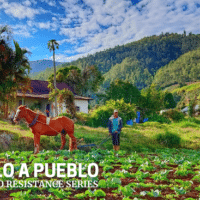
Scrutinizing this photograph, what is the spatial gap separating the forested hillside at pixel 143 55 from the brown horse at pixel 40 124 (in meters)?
112

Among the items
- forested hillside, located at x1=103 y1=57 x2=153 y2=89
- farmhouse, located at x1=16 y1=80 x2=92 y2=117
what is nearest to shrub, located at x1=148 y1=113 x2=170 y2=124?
farmhouse, located at x1=16 y1=80 x2=92 y2=117

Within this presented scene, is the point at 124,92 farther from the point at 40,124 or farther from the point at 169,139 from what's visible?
the point at 40,124

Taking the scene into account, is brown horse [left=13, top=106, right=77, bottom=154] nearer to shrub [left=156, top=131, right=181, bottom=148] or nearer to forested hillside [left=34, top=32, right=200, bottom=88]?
shrub [left=156, top=131, right=181, bottom=148]

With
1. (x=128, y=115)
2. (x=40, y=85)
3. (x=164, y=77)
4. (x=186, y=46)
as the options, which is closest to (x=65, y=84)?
(x=40, y=85)

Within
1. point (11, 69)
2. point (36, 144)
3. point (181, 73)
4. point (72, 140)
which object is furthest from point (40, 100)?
point (181, 73)

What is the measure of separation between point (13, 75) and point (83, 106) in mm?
19695

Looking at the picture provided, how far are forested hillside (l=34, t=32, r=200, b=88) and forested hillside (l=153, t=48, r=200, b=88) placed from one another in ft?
29.0

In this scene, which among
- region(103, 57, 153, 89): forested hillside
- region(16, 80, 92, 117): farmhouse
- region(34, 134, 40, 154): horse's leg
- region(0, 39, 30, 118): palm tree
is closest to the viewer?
region(34, 134, 40, 154): horse's leg

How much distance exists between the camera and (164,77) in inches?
4535

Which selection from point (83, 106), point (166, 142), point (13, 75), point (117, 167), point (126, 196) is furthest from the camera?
point (83, 106)

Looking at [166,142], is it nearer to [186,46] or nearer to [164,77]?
[164,77]

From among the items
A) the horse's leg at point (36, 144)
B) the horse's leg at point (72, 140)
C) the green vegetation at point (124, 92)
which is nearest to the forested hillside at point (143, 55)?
the green vegetation at point (124, 92)

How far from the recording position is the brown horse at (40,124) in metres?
8.71

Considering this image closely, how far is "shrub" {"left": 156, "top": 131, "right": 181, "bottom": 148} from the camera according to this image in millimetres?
14877
